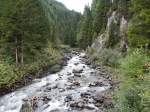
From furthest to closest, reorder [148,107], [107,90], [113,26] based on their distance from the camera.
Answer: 1. [113,26]
2. [107,90]
3. [148,107]

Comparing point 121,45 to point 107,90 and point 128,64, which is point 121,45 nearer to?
point 107,90

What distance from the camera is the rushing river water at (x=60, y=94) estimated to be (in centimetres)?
2473

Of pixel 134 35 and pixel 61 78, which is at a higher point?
pixel 134 35

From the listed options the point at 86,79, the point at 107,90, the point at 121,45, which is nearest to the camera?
the point at 107,90

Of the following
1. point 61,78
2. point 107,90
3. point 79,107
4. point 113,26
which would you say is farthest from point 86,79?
point 113,26

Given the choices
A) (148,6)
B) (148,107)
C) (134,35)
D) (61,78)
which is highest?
(148,6)

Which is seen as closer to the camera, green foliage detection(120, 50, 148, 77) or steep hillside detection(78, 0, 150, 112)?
steep hillside detection(78, 0, 150, 112)

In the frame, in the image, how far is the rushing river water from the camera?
81.1 ft

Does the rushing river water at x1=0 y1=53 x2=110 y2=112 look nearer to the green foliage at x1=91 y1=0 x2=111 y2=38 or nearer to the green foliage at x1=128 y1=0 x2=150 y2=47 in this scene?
the green foliage at x1=128 y1=0 x2=150 y2=47

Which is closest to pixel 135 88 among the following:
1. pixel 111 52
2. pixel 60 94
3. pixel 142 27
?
pixel 60 94

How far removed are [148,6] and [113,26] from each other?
26787 mm

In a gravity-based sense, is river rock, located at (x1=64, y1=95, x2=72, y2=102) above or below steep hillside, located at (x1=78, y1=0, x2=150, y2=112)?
below

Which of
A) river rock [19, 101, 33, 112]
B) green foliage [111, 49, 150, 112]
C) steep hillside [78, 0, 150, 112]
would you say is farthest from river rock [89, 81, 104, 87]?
green foliage [111, 49, 150, 112]

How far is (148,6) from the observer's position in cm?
3222
